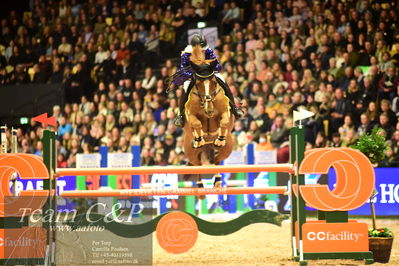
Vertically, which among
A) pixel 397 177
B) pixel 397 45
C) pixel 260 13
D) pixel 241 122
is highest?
pixel 260 13

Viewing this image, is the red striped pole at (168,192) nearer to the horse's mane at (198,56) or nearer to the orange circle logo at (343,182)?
the orange circle logo at (343,182)

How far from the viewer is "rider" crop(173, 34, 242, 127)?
7.33m

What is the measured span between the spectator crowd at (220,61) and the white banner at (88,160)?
105cm

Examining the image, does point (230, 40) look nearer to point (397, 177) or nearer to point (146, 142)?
point (146, 142)

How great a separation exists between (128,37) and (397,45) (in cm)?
654

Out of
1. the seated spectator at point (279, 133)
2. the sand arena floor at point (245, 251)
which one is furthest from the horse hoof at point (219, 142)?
the seated spectator at point (279, 133)

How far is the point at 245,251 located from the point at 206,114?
5.96 feet

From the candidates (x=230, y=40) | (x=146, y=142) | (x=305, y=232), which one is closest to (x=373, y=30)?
(x=230, y=40)

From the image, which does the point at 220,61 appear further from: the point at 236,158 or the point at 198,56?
the point at 198,56

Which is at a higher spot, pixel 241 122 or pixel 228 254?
pixel 241 122

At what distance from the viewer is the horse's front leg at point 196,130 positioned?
7.68 meters

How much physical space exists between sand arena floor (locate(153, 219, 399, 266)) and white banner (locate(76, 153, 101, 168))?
129 inches

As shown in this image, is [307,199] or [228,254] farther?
[228,254]

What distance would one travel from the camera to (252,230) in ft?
32.4
